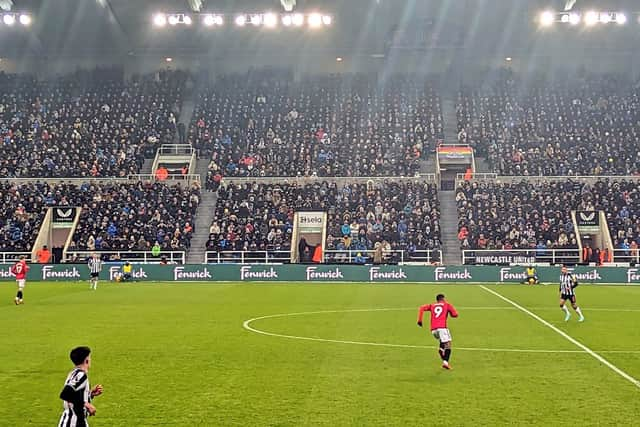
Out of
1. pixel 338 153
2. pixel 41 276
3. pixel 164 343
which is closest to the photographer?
pixel 164 343

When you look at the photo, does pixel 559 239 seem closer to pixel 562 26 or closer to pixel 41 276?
pixel 562 26

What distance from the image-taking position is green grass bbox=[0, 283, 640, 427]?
42.1 ft

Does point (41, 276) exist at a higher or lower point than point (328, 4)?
lower

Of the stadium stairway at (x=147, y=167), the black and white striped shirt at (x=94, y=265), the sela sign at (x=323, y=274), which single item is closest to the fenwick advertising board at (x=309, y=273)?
the sela sign at (x=323, y=274)

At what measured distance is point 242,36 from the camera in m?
66.7

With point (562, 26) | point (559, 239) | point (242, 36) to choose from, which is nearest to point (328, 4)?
point (242, 36)

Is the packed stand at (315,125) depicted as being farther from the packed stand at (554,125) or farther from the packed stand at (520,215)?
the packed stand at (520,215)

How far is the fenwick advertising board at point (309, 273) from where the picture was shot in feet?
141

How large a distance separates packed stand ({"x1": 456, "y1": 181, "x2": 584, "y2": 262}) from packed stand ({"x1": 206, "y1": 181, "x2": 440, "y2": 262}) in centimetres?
218

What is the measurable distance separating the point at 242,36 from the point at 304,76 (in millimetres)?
6288

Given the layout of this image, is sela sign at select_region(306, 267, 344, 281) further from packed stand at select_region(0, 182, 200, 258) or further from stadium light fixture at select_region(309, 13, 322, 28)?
stadium light fixture at select_region(309, 13, 322, 28)

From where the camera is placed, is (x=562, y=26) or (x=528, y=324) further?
(x=562, y=26)

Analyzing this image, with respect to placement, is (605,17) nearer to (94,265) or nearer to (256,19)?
(256,19)

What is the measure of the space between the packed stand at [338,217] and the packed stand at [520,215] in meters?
2.18
